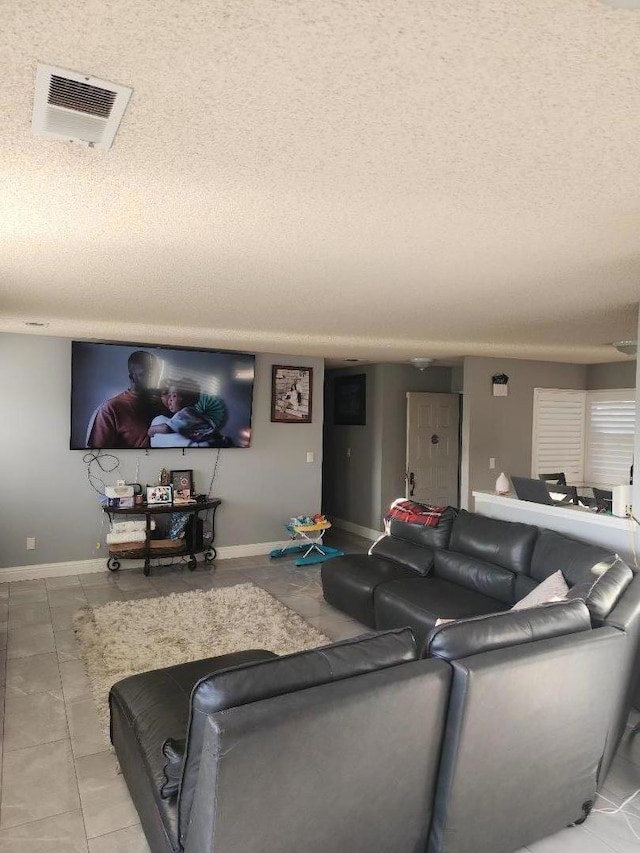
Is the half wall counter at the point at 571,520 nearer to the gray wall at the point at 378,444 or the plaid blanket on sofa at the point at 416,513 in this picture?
the plaid blanket on sofa at the point at 416,513

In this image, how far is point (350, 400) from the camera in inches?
342

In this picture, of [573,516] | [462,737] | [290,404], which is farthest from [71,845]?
[290,404]

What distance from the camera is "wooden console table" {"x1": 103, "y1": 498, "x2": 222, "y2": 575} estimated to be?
595 centimetres

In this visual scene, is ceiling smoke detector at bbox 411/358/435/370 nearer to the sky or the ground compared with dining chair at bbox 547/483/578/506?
nearer to the sky

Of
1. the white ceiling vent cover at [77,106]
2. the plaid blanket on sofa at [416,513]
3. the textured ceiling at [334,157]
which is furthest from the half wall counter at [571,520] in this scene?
the white ceiling vent cover at [77,106]

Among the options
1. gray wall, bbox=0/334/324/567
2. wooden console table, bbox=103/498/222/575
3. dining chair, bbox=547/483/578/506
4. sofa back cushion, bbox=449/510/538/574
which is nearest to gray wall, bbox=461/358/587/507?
dining chair, bbox=547/483/578/506

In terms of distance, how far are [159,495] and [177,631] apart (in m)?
2.11

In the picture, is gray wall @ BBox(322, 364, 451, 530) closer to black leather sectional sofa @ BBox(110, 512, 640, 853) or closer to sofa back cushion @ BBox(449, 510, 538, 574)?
sofa back cushion @ BBox(449, 510, 538, 574)

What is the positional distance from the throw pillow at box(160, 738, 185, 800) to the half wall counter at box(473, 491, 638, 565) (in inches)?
120

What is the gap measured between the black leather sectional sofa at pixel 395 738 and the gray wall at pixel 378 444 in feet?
17.6

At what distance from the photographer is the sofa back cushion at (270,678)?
65.4 inches

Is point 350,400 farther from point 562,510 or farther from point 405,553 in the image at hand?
point 562,510

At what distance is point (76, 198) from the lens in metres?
2.10

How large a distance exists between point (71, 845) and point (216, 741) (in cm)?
133
